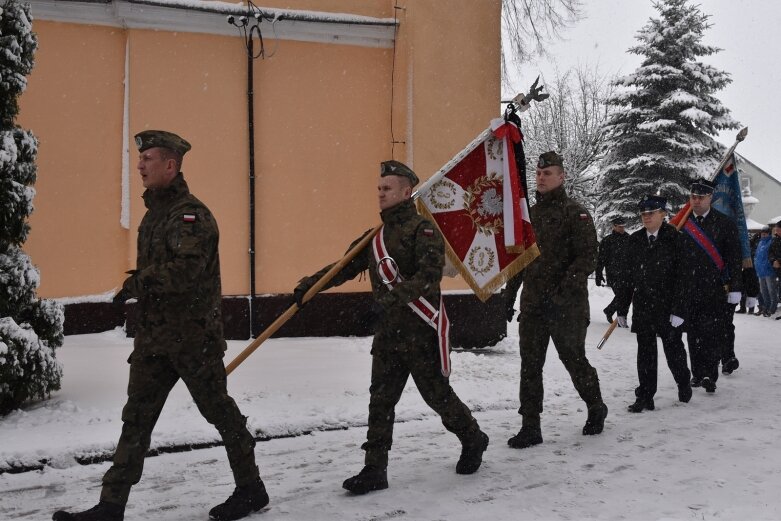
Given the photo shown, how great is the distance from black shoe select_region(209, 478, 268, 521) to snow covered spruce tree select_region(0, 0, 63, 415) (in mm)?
2774

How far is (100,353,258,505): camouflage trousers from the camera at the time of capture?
12.3 ft

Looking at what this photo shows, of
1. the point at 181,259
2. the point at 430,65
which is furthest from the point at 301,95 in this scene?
the point at 181,259

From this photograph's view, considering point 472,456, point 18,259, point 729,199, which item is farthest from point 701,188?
point 18,259

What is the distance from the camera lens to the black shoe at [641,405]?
6.76m

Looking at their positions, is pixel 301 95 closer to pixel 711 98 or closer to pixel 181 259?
pixel 181 259

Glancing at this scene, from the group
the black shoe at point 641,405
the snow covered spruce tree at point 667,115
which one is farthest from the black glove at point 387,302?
the snow covered spruce tree at point 667,115

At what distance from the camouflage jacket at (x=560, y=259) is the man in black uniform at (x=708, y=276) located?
2742mm

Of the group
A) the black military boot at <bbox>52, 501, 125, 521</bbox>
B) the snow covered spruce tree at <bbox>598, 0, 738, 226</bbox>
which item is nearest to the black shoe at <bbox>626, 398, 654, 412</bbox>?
the black military boot at <bbox>52, 501, 125, 521</bbox>

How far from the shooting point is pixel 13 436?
5.36 metres

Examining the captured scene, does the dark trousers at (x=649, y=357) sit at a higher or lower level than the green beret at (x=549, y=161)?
lower

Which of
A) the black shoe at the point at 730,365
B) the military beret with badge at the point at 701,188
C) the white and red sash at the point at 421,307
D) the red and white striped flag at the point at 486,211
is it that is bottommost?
the black shoe at the point at 730,365

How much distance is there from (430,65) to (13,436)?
23.6 ft

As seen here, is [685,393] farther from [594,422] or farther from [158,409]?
[158,409]

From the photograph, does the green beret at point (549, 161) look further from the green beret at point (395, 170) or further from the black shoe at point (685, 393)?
the black shoe at point (685, 393)
